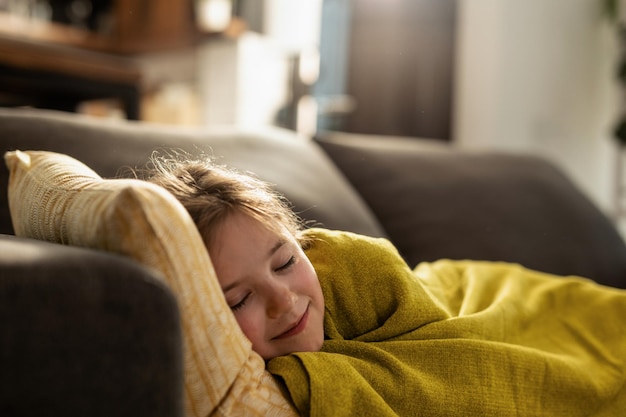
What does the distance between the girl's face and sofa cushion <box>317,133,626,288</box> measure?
0.76 meters

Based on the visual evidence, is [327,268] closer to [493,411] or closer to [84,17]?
[493,411]

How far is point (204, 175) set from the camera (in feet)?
2.81

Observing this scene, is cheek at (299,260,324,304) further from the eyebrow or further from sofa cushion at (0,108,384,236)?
sofa cushion at (0,108,384,236)

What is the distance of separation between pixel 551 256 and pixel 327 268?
94 centimetres

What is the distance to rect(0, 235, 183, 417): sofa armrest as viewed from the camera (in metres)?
0.47

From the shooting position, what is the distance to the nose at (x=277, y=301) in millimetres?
801

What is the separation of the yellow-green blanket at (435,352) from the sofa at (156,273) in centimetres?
27

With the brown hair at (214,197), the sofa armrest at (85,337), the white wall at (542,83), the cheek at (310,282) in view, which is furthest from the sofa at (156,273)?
the white wall at (542,83)

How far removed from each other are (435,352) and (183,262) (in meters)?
0.39

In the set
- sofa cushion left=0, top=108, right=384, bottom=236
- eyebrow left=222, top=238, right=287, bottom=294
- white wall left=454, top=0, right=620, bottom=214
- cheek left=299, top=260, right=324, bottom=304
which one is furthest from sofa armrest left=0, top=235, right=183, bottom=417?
white wall left=454, top=0, right=620, bottom=214

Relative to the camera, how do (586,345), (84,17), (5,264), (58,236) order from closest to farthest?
(5,264) → (58,236) → (586,345) → (84,17)

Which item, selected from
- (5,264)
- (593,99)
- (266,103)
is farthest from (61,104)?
(593,99)

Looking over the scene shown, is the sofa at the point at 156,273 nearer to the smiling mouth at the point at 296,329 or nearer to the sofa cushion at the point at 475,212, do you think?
the sofa cushion at the point at 475,212

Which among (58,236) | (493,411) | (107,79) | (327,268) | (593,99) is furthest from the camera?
(593,99)
